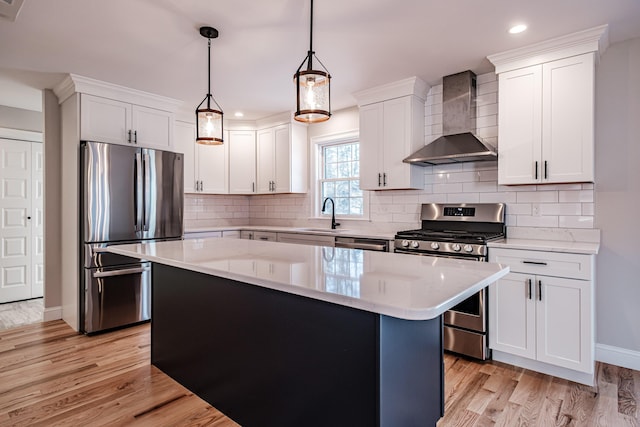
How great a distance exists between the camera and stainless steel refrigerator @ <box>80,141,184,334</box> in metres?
3.41

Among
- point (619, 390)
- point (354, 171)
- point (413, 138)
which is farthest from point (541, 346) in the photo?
point (354, 171)

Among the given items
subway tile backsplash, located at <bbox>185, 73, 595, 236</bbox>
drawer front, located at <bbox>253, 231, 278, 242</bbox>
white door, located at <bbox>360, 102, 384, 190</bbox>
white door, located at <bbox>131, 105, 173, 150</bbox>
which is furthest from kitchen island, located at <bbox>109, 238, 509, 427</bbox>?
drawer front, located at <bbox>253, 231, 278, 242</bbox>

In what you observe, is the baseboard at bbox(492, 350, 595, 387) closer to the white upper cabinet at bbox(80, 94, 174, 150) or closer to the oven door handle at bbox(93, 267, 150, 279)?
the oven door handle at bbox(93, 267, 150, 279)

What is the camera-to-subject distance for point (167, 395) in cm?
231

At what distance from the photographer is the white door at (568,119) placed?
2592 millimetres

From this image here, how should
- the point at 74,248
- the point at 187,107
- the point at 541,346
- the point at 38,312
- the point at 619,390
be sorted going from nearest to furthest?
the point at 619,390
the point at 541,346
the point at 74,248
the point at 38,312
the point at 187,107

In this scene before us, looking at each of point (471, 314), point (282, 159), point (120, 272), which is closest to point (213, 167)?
point (282, 159)

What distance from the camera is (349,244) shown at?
3.66m

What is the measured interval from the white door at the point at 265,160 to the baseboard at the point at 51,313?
271 cm

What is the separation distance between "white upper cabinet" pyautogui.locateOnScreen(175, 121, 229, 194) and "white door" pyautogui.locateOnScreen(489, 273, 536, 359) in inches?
145

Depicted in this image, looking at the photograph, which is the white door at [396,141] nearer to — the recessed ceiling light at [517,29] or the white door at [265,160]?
the recessed ceiling light at [517,29]

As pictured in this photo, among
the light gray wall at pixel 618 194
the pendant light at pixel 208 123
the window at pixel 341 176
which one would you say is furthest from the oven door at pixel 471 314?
the pendant light at pixel 208 123

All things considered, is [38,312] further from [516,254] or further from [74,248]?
[516,254]

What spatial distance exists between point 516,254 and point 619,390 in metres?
1.04
